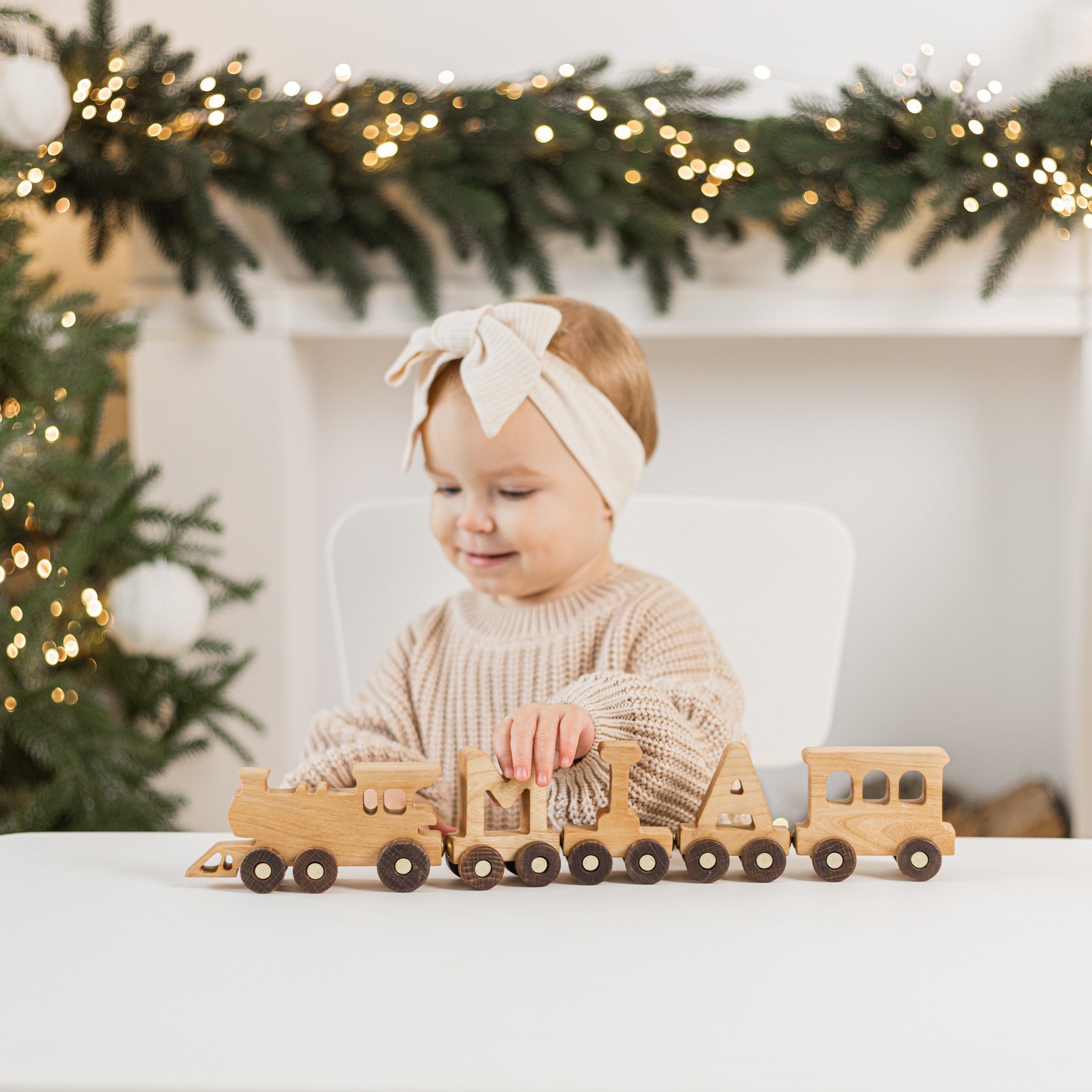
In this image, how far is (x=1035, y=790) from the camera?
7.20 feet

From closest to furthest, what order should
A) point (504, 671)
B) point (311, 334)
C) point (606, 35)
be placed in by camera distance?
point (504, 671)
point (311, 334)
point (606, 35)

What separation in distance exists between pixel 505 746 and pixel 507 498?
0.31 metres

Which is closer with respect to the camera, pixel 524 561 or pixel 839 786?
pixel 524 561

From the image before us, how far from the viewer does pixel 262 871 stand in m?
0.56

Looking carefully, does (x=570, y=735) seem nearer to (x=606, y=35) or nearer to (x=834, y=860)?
(x=834, y=860)

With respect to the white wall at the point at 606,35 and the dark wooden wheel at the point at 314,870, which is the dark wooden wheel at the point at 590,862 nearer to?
the dark wooden wheel at the point at 314,870

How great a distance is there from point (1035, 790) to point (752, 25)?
164 centimetres

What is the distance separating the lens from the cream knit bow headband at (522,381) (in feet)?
2.69

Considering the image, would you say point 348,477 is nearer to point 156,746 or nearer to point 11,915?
point 156,746

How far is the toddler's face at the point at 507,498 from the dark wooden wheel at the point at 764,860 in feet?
1.17

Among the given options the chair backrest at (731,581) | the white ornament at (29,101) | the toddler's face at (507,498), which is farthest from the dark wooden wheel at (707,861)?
the white ornament at (29,101)

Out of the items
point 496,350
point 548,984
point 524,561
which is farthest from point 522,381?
point 548,984

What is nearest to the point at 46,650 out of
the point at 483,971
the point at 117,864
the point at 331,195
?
the point at 331,195

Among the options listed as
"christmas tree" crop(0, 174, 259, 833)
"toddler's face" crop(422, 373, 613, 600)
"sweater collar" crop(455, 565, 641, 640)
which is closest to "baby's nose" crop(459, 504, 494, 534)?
"toddler's face" crop(422, 373, 613, 600)
